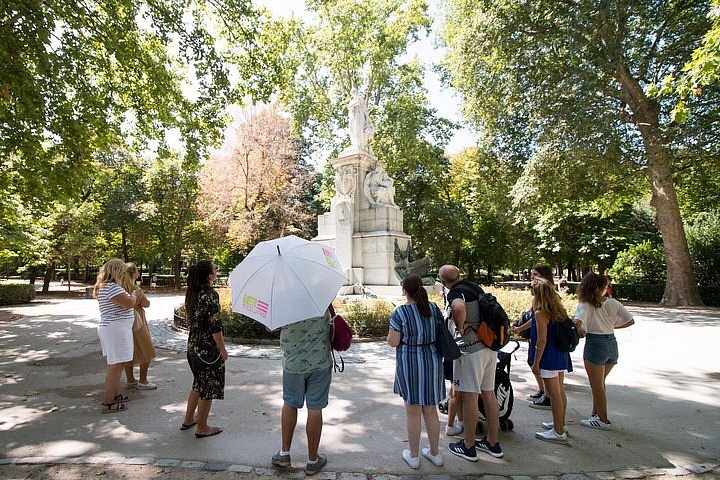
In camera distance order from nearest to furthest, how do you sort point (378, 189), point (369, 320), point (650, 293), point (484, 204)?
point (369, 320) → point (378, 189) → point (650, 293) → point (484, 204)

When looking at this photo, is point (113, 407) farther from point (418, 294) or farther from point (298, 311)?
point (418, 294)

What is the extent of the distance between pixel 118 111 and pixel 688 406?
1349cm

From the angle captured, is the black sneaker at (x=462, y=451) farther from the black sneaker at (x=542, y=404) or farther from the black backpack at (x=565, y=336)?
the black sneaker at (x=542, y=404)

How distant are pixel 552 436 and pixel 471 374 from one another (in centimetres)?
120

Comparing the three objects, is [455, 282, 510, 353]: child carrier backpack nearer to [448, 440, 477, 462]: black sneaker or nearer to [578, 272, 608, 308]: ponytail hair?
[448, 440, 477, 462]: black sneaker

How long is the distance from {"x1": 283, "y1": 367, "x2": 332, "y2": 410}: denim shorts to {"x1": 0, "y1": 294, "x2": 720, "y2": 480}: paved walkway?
23.2 inches

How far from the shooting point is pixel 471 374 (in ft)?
11.8

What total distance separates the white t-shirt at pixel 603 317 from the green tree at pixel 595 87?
13.0m

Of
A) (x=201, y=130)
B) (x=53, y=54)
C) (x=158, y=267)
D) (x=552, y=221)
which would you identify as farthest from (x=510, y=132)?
(x=158, y=267)

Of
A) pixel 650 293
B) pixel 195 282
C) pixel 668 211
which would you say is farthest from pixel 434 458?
pixel 650 293

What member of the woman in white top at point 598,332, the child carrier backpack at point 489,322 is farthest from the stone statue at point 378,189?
the child carrier backpack at point 489,322

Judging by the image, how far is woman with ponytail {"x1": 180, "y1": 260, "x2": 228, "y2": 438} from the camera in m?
4.02

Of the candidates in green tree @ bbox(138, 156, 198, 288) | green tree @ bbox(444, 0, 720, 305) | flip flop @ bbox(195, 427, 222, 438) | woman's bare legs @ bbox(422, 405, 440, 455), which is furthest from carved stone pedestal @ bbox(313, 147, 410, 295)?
green tree @ bbox(138, 156, 198, 288)

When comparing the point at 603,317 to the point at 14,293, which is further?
the point at 14,293
